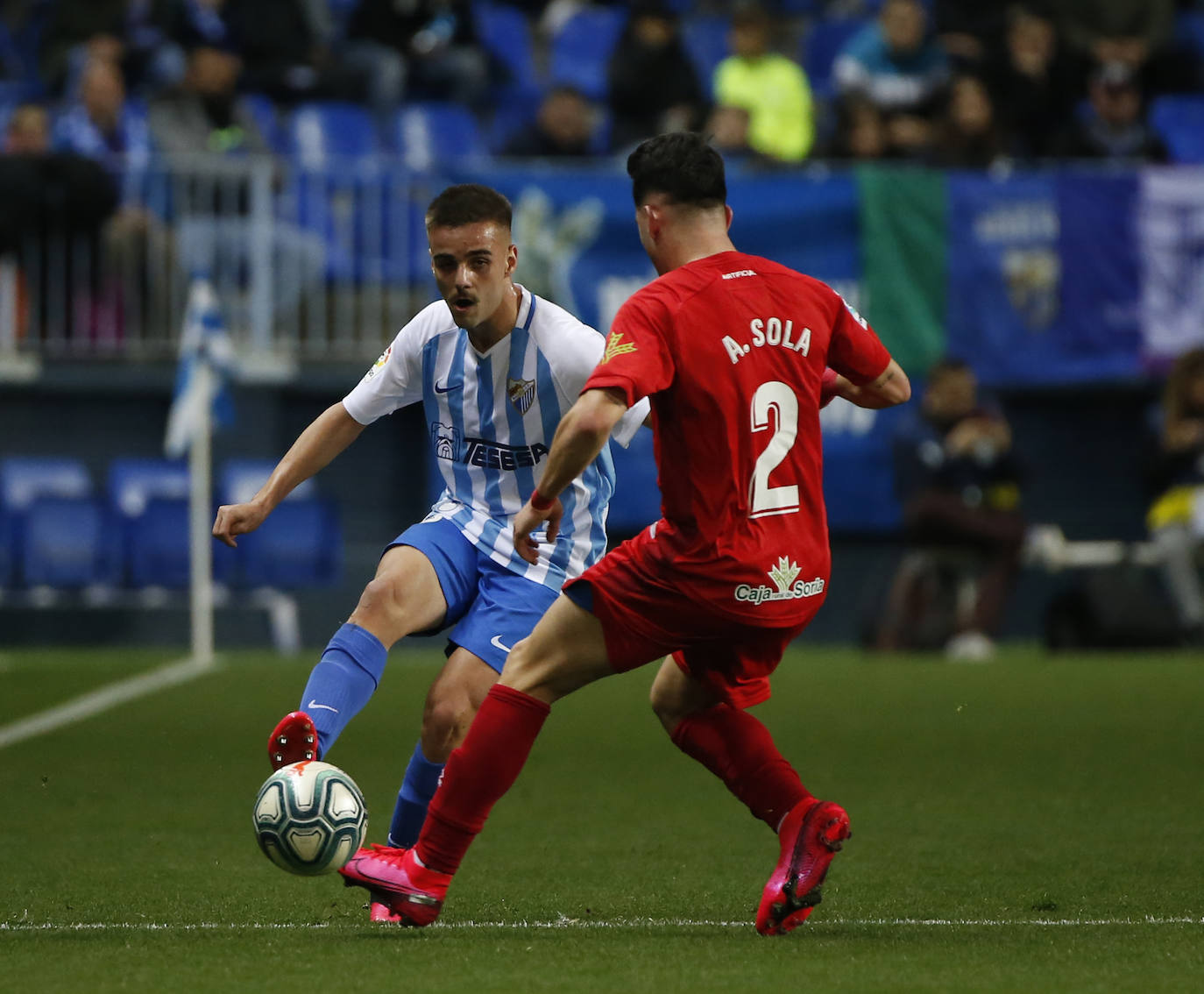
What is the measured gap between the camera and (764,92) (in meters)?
17.0

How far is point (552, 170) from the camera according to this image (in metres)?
15.8

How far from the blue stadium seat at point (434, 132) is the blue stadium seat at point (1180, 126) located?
18.2 feet

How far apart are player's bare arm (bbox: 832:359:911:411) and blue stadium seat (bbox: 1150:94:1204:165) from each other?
40.4 feet

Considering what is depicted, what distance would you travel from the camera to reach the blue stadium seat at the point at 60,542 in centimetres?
1512

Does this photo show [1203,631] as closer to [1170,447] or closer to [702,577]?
[1170,447]

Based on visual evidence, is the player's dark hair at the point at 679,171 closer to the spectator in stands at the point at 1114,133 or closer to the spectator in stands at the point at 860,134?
the spectator in stands at the point at 860,134

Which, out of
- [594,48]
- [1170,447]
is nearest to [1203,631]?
[1170,447]

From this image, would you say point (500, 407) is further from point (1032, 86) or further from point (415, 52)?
point (1032, 86)

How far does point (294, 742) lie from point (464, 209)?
1.48 metres

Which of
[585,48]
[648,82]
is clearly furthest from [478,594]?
[585,48]

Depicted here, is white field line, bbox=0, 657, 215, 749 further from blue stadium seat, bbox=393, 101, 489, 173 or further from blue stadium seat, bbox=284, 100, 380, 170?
blue stadium seat, bbox=393, 101, 489, 173

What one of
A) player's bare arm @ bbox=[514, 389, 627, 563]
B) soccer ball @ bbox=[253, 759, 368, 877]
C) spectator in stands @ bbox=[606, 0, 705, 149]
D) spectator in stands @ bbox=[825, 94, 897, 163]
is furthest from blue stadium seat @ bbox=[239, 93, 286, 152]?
player's bare arm @ bbox=[514, 389, 627, 563]

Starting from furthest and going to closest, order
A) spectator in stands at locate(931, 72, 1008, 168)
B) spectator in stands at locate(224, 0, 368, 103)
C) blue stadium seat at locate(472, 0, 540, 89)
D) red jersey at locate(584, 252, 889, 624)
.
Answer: blue stadium seat at locate(472, 0, 540, 89) < spectator in stands at locate(224, 0, 368, 103) < spectator in stands at locate(931, 72, 1008, 168) < red jersey at locate(584, 252, 889, 624)

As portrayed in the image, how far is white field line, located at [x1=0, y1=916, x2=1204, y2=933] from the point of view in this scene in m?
5.28
